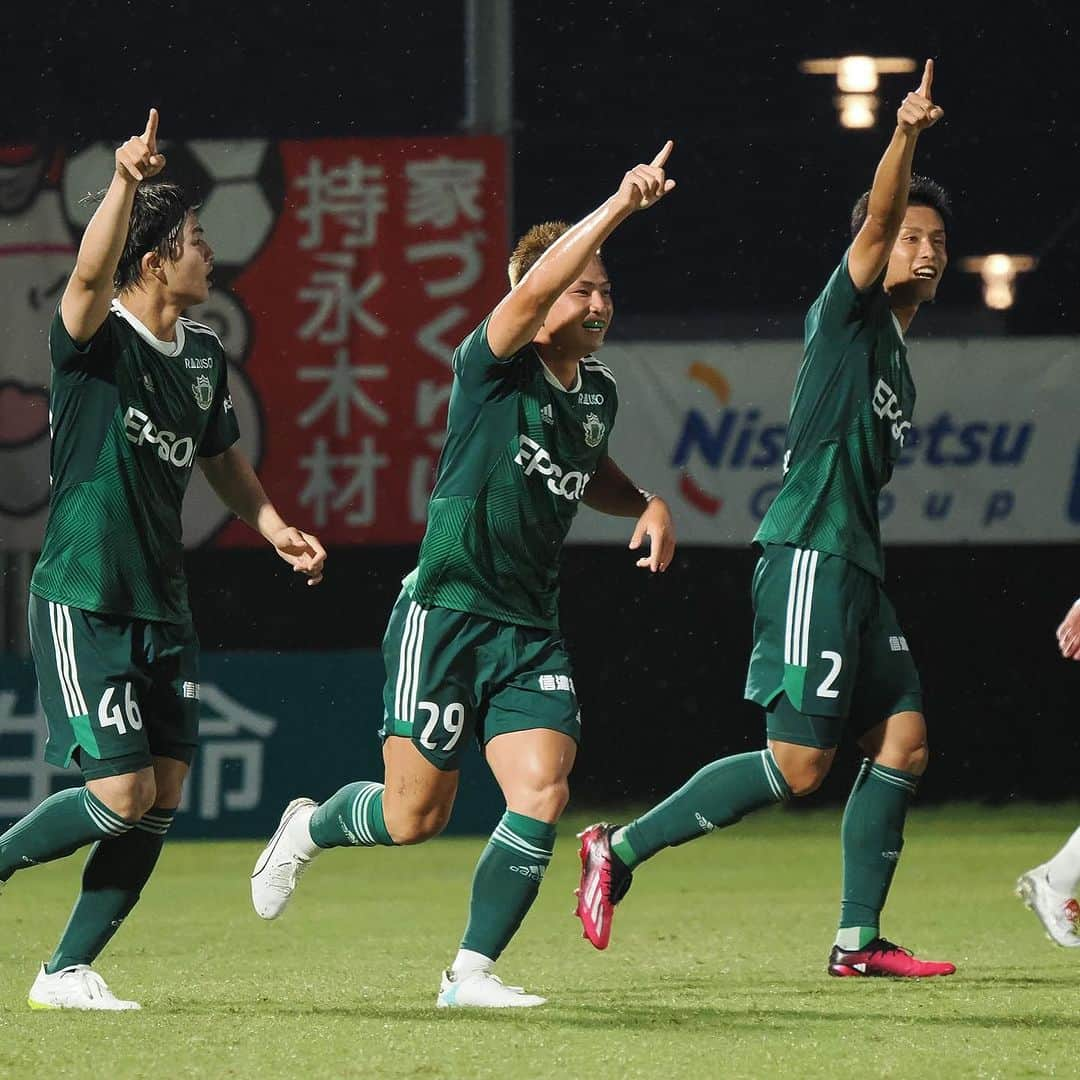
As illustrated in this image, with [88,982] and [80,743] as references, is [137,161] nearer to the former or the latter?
[80,743]

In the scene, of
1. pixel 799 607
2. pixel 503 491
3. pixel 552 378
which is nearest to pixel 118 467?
pixel 503 491

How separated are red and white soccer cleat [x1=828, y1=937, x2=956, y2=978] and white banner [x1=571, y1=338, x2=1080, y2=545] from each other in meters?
3.87

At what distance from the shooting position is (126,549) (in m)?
4.49

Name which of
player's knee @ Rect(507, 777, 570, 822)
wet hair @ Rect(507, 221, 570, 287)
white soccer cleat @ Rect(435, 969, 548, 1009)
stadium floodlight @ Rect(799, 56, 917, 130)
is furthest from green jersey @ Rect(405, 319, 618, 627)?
stadium floodlight @ Rect(799, 56, 917, 130)

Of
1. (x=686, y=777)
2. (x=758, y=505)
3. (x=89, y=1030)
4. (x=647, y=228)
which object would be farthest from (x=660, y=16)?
(x=89, y=1030)

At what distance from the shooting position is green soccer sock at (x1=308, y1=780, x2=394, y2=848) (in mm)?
4820

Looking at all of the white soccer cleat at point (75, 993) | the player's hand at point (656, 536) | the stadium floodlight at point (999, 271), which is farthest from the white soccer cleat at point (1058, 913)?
the stadium floodlight at point (999, 271)

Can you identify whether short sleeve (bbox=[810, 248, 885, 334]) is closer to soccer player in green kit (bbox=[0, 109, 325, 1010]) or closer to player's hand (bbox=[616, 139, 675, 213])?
player's hand (bbox=[616, 139, 675, 213])

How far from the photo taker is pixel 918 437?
892 centimetres

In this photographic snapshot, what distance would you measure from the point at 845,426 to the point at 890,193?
1.98 feet

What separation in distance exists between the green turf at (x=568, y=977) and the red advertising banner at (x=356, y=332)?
146cm

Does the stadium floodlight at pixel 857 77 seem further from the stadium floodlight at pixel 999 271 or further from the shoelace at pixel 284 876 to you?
the shoelace at pixel 284 876

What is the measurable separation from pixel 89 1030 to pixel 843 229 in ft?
19.1

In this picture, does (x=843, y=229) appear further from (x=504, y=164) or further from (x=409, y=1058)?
(x=409, y=1058)
